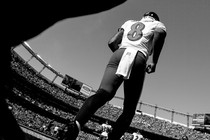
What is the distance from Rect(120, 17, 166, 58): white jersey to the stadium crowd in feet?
83.0

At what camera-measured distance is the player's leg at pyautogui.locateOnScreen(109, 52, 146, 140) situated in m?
2.37

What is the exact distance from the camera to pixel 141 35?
2.63 metres

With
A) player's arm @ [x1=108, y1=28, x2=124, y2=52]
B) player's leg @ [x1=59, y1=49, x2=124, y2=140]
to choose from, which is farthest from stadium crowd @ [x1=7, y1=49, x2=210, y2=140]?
player's leg @ [x1=59, y1=49, x2=124, y2=140]

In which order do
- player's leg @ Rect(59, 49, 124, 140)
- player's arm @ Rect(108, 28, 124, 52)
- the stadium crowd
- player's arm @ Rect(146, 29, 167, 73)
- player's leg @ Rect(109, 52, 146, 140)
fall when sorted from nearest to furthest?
1. player's leg @ Rect(59, 49, 124, 140)
2. player's leg @ Rect(109, 52, 146, 140)
3. player's arm @ Rect(146, 29, 167, 73)
4. player's arm @ Rect(108, 28, 124, 52)
5. the stadium crowd

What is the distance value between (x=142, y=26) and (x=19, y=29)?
86.2 inches

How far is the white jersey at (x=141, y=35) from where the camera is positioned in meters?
2.55

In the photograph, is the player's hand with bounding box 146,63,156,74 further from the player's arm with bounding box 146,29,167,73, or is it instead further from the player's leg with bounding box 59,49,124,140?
the player's leg with bounding box 59,49,124,140

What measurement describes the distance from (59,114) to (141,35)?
30939mm

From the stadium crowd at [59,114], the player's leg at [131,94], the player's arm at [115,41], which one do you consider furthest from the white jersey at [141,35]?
the stadium crowd at [59,114]

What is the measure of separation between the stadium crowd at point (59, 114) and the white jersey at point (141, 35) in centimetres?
2529

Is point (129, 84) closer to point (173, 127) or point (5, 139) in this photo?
point (5, 139)

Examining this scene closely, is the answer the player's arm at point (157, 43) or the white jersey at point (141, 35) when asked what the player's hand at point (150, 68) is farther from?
the white jersey at point (141, 35)

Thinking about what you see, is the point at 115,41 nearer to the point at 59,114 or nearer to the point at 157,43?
the point at 157,43

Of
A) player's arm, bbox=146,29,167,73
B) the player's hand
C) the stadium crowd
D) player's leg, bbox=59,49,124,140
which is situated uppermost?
the stadium crowd
